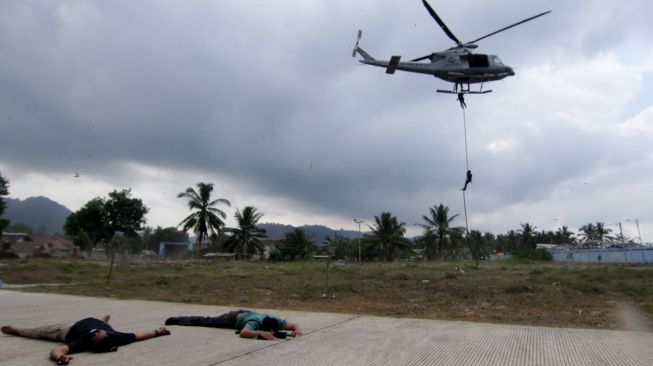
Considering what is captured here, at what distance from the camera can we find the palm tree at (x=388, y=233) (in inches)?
1783

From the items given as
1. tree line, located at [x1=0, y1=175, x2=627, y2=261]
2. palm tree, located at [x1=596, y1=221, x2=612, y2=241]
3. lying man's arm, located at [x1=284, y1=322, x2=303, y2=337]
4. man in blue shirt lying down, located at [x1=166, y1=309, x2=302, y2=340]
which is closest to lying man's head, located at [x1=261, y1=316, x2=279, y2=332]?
man in blue shirt lying down, located at [x1=166, y1=309, x2=302, y2=340]

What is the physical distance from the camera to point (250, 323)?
454cm

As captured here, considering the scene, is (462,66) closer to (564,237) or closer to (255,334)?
(255,334)

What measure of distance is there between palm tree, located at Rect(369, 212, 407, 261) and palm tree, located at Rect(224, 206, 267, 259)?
13662 mm

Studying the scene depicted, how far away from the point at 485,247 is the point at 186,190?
166 feet

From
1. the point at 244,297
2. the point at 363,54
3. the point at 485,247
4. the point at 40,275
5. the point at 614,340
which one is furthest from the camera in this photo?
the point at 485,247

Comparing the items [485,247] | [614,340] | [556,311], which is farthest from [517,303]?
[485,247]

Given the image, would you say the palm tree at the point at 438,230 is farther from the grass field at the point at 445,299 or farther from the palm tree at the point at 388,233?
the grass field at the point at 445,299

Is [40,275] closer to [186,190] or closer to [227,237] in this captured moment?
[186,190]

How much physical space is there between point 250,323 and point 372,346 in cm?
141

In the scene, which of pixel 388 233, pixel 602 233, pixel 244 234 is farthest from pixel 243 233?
pixel 602 233

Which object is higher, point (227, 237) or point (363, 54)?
point (363, 54)

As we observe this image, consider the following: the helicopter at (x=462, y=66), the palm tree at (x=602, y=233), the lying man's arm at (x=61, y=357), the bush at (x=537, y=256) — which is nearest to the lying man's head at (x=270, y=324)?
the lying man's arm at (x=61, y=357)

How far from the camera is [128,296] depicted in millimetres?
9742
